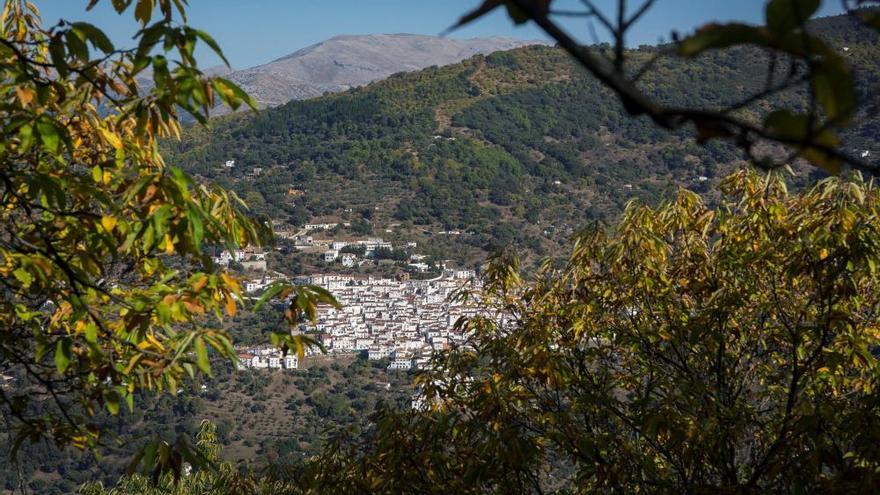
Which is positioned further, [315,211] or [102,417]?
[315,211]

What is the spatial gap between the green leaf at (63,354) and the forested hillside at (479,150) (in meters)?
34.1

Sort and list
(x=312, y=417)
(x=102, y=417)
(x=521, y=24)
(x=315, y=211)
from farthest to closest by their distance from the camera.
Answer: (x=315, y=211)
(x=312, y=417)
(x=102, y=417)
(x=521, y=24)

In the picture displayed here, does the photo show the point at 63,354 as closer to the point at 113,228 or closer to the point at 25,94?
the point at 113,228

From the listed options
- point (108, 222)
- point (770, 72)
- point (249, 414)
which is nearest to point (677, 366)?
point (108, 222)

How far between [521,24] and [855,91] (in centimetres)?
25

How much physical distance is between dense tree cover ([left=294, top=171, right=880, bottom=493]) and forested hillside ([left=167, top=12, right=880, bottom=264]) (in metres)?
31.3

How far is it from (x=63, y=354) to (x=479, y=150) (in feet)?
174

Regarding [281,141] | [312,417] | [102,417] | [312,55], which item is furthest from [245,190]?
[312,55]

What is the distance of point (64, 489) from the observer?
53.6ft

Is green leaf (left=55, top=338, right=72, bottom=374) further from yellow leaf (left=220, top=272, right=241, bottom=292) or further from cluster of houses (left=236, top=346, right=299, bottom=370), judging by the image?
cluster of houses (left=236, top=346, right=299, bottom=370)

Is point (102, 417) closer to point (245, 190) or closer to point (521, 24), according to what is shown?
point (521, 24)

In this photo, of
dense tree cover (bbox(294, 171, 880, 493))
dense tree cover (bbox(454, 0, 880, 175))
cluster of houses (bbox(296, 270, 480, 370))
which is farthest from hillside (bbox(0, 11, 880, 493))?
Result: dense tree cover (bbox(454, 0, 880, 175))

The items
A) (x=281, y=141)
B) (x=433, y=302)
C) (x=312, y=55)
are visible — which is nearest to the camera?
(x=433, y=302)

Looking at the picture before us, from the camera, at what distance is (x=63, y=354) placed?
202 cm
